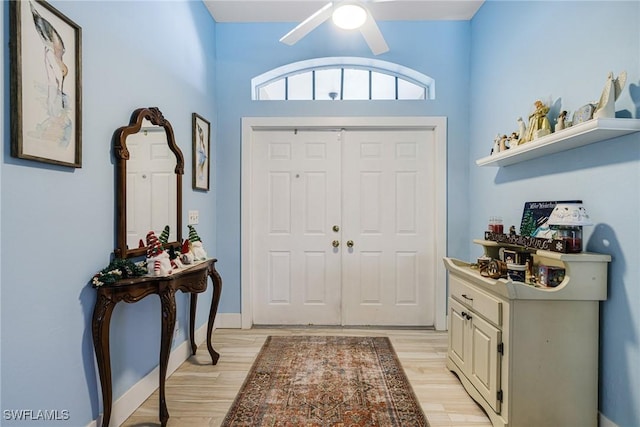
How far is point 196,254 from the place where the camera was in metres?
2.38

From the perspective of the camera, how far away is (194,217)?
9.28 feet

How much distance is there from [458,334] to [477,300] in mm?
432

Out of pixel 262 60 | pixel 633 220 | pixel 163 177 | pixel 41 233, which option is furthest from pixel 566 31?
pixel 41 233

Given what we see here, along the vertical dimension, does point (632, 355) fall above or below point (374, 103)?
below

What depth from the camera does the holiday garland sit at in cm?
162

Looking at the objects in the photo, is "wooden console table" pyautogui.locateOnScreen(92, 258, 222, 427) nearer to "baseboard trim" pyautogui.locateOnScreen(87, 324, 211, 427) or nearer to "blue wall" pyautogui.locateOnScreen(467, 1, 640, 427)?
"baseboard trim" pyautogui.locateOnScreen(87, 324, 211, 427)

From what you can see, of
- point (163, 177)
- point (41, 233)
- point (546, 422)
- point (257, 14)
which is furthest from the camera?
point (257, 14)

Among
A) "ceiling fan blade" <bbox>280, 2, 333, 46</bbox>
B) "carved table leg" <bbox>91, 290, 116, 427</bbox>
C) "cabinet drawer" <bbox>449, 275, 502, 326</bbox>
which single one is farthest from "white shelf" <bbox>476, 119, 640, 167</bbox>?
"carved table leg" <bbox>91, 290, 116, 427</bbox>

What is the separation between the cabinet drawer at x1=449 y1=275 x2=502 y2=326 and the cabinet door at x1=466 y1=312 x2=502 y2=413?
51 millimetres

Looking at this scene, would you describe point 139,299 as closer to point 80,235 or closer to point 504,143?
point 80,235

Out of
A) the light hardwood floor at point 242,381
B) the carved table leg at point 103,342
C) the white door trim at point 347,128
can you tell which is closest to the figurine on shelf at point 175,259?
the carved table leg at point 103,342

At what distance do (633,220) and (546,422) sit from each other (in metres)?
1.09

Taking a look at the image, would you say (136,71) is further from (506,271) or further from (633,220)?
(633,220)

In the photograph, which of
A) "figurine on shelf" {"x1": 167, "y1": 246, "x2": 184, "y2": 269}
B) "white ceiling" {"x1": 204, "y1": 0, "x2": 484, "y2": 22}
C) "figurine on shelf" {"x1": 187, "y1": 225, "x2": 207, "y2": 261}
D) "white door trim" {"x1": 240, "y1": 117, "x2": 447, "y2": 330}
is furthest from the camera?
"white door trim" {"x1": 240, "y1": 117, "x2": 447, "y2": 330}
